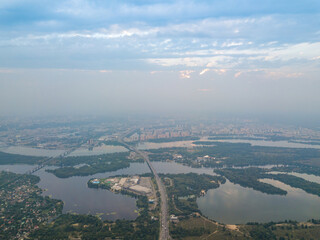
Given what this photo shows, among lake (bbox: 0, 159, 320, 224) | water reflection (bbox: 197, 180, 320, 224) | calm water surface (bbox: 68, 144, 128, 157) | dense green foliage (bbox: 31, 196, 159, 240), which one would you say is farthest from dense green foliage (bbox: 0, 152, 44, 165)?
water reflection (bbox: 197, 180, 320, 224)

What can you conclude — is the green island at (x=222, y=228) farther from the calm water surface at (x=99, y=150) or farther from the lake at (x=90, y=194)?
the calm water surface at (x=99, y=150)

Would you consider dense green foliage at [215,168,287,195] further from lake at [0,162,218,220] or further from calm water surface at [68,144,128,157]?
calm water surface at [68,144,128,157]

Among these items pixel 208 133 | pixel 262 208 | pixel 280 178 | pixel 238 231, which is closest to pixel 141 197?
pixel 238 231

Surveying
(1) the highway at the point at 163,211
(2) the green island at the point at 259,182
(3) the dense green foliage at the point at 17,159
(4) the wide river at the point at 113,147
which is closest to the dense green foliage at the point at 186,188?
(1) the highway at the point at 163,211

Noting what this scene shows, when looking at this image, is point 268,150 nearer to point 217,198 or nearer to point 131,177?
point 217,198

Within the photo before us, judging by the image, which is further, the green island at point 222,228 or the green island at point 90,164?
the green island at point 90,164

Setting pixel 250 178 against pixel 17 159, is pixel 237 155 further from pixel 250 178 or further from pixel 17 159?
pixel 17 159
